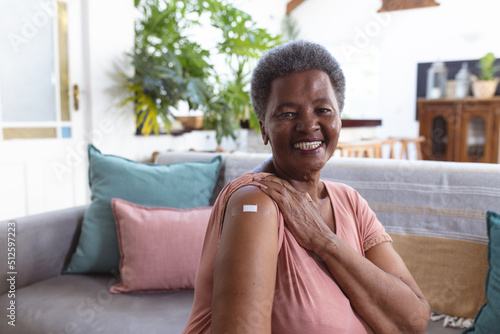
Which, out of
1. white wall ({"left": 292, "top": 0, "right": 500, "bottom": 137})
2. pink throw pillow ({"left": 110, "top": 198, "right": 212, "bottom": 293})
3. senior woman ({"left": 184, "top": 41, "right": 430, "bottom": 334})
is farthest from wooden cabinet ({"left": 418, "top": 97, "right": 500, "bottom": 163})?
senior woman ({"left": 184, "top": 41, "right": 430, "bottom": 334})

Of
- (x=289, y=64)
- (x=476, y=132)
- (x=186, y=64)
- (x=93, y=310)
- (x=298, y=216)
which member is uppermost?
(x=186, y=64)

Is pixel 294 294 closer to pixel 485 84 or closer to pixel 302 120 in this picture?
pixel 302 120

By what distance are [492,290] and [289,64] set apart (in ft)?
2.89

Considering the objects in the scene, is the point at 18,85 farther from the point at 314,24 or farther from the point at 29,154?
the point at 314,24

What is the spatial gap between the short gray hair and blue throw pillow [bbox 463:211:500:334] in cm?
69

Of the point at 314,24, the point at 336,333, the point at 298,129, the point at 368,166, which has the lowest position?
the point at 336,333

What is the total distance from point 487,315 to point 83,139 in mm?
2623

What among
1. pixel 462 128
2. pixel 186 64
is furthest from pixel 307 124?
pixel 462 128

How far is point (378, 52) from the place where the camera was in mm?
7289

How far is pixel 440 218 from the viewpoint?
60.2 inches

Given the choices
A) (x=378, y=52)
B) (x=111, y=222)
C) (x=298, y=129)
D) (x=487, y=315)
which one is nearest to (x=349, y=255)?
(x=298, y=129)

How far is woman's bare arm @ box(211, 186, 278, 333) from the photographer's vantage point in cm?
76

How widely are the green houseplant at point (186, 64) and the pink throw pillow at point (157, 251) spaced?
1.58 metres

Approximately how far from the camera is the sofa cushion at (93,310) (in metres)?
1.39
